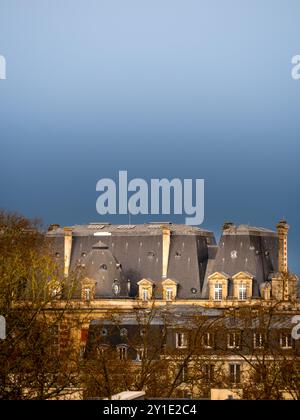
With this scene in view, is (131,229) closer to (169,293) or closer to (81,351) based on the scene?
(169,293)

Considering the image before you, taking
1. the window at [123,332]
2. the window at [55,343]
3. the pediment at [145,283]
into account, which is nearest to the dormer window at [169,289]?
the pediment at [145,283]

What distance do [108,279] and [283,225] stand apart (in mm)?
6861

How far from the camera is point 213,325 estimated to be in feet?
154

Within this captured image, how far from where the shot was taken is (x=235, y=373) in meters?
42.6

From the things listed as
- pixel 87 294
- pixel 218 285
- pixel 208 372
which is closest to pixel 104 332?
pixel 208 372

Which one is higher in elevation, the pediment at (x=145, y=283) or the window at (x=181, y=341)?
the pediment at (x=145, y=283)

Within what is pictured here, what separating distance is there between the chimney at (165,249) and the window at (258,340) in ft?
101

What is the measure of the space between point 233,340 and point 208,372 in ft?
8.63

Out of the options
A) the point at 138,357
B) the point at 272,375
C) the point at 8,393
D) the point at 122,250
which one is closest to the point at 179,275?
the point at 122,250

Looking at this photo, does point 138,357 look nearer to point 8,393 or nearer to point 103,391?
point 103,391

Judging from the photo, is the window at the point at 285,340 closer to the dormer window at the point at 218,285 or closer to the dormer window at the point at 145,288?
the dormer window at the point at 218,285

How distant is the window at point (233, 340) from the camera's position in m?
44.8

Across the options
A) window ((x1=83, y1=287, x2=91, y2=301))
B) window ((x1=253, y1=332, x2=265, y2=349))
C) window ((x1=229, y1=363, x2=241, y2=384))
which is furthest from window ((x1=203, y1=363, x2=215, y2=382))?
window ((x1=83, y1=287, x2=91, y2=301))

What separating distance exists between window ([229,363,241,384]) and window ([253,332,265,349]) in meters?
0.73
